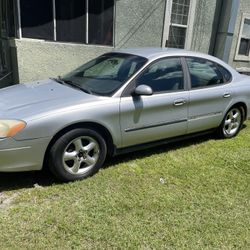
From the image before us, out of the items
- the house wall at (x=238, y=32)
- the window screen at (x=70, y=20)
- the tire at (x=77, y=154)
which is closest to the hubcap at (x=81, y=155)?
the tire at (x=77, y=154)

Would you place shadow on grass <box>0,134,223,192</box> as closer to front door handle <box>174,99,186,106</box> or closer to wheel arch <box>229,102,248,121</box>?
front door handle <box>174,99,186,106</box>

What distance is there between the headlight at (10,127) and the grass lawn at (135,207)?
70 cm

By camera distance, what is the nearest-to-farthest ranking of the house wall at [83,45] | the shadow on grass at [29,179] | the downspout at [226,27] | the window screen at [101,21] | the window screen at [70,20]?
the shadow on grass at [29,179] < the house wall at [83,45] < the window screen at [70,20] < the window screen at [101,21] < the downspout at [226,27]

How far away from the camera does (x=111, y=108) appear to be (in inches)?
139

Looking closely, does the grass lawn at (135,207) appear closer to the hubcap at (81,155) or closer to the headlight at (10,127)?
the hubcap at (81,155)

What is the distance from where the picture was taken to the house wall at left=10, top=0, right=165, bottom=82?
22.8 feet

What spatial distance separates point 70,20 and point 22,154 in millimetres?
5140

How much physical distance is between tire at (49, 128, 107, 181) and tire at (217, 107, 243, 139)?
94.7 inches

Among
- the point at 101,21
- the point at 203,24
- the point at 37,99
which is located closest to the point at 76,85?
the point at 37,99

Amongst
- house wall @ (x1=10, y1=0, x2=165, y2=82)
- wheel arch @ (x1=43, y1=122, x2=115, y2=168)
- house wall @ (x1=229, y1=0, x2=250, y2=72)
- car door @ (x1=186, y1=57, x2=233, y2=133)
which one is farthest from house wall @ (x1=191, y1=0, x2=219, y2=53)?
wheel arch @ (x1=43, y1=122, x2=115, y2=168)

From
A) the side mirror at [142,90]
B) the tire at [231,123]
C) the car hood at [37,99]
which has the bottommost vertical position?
the tire at [231,123]

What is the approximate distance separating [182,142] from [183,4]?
573 centimetres

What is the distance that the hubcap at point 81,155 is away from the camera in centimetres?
335

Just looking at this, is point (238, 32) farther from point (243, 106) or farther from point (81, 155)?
point (81, 155)
